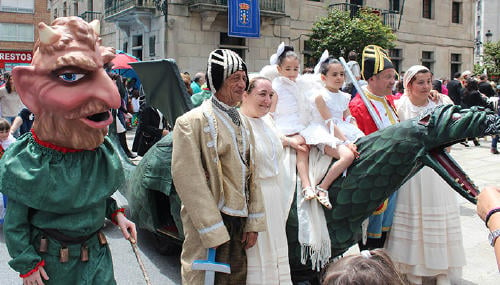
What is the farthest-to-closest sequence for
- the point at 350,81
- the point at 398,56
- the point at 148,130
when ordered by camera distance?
the point at 398,56 → the point at 148,130 → the point at 350,81

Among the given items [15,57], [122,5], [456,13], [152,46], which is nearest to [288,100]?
[15,57]

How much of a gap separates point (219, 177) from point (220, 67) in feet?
2.05

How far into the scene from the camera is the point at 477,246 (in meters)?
4.80

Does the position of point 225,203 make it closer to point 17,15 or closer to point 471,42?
point 471,42

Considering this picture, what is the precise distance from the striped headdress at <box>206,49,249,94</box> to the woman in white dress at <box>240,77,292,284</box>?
0.34 meters

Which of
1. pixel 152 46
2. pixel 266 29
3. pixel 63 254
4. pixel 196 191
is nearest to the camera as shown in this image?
pixel 63 254

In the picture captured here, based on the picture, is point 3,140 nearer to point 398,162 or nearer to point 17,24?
point 398,162

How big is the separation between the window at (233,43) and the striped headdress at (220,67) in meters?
17.2

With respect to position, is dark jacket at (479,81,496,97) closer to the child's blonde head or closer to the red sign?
the child's blonde head

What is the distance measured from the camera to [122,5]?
2011cm

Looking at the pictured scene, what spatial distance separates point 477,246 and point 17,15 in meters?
38.4

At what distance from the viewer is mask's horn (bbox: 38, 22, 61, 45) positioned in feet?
7.14

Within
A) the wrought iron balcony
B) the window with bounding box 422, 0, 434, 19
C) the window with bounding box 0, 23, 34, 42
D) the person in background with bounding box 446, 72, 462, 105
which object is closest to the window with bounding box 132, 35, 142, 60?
the wrought iron balcony

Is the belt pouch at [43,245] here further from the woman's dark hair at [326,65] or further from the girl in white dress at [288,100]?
the woman's dark hair at [326,65]
